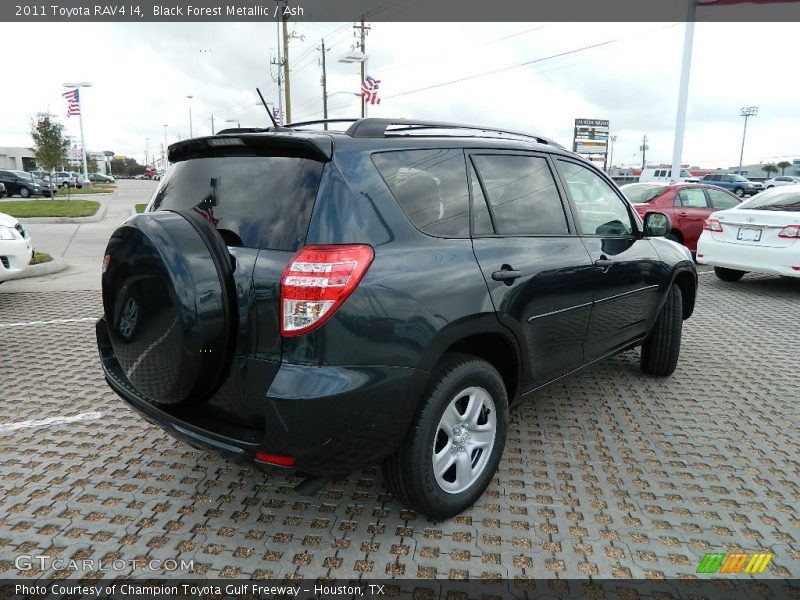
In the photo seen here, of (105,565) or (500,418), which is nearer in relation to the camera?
(105,565)

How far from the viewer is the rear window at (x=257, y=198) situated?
2289mm

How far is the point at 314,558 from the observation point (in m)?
2.48

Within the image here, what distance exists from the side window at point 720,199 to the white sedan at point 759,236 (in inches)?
91.2

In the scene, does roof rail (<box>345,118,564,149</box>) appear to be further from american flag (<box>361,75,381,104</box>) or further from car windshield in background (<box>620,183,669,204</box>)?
american flag (<box>361,75,381,104</box>)

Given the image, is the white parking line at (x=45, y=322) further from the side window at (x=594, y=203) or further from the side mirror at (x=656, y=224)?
the side mirror at (x=656, y=224)

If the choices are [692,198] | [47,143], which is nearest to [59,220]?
[47,143]

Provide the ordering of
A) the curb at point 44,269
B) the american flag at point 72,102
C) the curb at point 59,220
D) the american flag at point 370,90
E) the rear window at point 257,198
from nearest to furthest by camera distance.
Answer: the rear window at point 257,198 < the curb at point 44,269 < the curb at point 59,220 < the american flag at point 370,90 < the american flag at point 72,102

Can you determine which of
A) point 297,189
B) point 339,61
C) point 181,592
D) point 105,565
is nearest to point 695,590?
point 181,592

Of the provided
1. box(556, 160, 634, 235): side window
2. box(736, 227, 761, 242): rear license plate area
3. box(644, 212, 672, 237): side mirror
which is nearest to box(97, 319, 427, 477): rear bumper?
box(556, 160, 634, 235): side window

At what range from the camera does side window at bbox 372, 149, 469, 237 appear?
98.4 inches

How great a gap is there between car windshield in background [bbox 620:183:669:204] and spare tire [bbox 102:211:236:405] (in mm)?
9830

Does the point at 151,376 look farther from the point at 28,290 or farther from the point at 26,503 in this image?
the point at 28,290

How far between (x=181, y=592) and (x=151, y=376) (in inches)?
34.7

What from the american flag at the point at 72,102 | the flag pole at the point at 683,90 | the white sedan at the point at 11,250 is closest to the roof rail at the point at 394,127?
the white sedan at the point at 11,250
